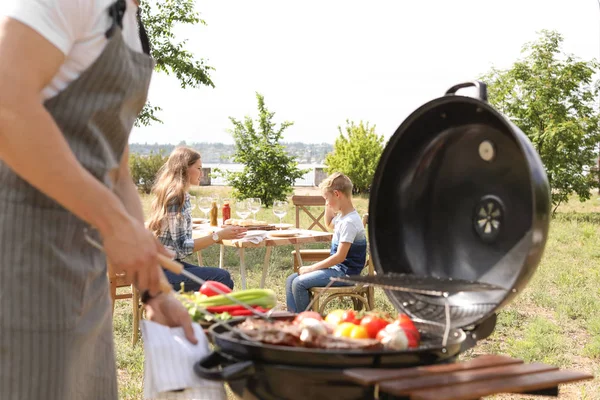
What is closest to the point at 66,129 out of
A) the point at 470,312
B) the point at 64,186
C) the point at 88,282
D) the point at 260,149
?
the point at 64,186

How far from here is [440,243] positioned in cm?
221

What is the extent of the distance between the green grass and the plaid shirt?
0.88 m

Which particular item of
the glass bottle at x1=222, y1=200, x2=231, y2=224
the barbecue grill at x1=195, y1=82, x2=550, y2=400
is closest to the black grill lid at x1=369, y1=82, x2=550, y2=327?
the barbecue grill at x1=195, y1=82, x2=550, y2=400

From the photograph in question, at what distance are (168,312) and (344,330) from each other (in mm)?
494

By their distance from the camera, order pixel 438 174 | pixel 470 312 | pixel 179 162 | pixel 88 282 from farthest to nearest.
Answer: pixel 179 162 → pixel 438 174 → pixel 470 312 → pixel 88 282

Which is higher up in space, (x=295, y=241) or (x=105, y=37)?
(x=105, y=37)

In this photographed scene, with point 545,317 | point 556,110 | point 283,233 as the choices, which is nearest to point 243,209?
point 283,233

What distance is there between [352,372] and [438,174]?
87 cm

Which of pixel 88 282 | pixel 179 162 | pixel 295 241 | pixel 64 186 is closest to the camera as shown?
pixel 64 186

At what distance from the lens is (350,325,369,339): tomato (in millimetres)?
1864

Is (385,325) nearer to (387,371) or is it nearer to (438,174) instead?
(387,371)

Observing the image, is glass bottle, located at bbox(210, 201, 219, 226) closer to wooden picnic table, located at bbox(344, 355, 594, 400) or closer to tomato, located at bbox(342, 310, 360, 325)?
tomato, located at bbox(342, 310, 360, 325)

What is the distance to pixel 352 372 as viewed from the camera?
159cm

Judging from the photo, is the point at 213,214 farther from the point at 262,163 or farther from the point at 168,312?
the point at 262,163
